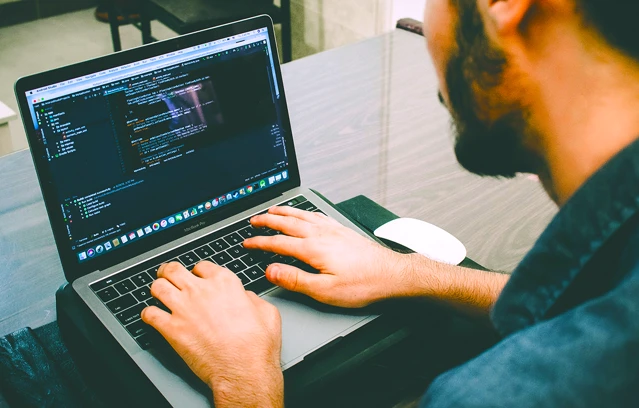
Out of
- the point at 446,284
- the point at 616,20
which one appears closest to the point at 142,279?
the point at 446,284

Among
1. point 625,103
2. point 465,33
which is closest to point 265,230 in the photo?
point 465,33

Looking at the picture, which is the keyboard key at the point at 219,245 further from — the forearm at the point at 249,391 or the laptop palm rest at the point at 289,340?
the forearm at the point at 249,391

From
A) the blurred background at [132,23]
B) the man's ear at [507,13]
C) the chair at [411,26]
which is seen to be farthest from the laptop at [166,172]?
the blurred background at [132,23]

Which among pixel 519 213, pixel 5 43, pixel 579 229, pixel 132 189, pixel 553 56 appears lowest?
pixel 5 43

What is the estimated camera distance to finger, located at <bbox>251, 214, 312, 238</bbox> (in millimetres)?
916

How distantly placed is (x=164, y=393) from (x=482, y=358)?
388mm

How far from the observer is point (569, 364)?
1.43ft

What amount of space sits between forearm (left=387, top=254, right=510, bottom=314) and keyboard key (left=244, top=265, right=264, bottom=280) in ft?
0.60

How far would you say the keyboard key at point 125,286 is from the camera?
0.84 metres

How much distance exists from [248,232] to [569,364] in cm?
59

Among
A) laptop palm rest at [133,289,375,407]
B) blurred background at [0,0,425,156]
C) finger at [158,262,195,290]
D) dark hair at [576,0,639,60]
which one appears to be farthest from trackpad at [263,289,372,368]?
blurred background at [0,0,425,156]

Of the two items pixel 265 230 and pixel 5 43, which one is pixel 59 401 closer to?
pixel 265 230

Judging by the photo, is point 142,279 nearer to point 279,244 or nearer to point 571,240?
point 279,244

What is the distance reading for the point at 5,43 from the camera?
390 centimetres
